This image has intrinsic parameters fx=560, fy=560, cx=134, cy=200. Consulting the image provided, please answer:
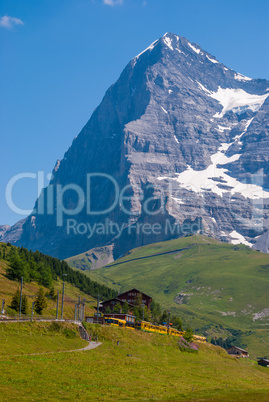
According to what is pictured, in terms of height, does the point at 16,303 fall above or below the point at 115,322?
above

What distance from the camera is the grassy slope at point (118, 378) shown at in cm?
6019

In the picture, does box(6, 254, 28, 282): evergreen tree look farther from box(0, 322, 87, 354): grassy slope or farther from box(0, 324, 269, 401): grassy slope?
Result: box(0, 322, 87, 354): grassy slope

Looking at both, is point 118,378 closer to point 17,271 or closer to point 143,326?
point 143,326

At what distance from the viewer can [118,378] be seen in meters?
71.8

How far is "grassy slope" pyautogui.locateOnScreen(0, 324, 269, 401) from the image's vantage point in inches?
2370

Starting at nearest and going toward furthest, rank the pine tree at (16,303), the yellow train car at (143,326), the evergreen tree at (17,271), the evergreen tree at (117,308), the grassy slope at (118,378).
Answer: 1. the grassy slope at (118,378)
2. the pine tree at (16,303)
3. the yellow train car at (143,326)
4. the evergreen tree at (17,271)
5. the evergreen tree at (117,308)

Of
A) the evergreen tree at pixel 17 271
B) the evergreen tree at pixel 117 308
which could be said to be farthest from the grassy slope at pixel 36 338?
the evergreen tree at pixel 117 308

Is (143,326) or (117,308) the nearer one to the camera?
(143,326)

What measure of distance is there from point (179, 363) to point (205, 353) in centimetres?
3381

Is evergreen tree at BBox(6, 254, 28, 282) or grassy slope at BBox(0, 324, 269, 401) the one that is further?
evergreen tree at BBox(6, 254, 28, 282)

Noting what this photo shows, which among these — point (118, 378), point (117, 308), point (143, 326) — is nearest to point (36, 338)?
point (118, 378)

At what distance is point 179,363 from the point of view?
9944 cm

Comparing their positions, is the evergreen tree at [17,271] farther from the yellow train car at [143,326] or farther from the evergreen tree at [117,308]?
the yellow train car at [143,326]

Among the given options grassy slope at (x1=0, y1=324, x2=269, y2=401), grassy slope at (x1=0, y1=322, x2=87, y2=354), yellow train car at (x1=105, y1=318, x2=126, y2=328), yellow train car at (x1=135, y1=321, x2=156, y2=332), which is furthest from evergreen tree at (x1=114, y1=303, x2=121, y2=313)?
grassy slope at (x1=0, y1=322, x2=87, y2=354)
